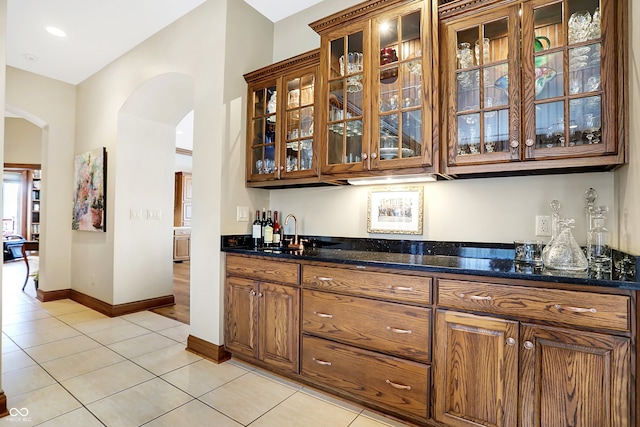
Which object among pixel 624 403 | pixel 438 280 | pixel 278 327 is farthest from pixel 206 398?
pixel 624 403

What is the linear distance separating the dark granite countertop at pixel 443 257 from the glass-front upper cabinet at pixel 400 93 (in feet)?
2.04

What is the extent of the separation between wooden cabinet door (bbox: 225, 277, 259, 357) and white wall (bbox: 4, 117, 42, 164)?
7.19 meters

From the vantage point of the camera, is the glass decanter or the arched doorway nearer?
the glass decanter

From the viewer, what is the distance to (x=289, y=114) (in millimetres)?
2551

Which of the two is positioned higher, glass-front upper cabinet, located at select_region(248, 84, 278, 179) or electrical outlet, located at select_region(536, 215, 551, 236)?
glass-front upper cabinet, located at select_region(248, 84, 278, 179)

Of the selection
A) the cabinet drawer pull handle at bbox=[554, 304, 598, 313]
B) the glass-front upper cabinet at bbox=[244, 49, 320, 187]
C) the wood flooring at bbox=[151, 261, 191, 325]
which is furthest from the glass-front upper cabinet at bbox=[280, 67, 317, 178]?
the wood flooring at bbox=[151, 261, 191, 325]

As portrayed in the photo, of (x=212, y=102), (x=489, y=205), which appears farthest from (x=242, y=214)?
(x=489, y=205)

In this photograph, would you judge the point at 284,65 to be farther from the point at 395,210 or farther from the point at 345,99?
the point at 395,210

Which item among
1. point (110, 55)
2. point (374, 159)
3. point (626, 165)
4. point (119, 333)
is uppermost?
point (110, 55)

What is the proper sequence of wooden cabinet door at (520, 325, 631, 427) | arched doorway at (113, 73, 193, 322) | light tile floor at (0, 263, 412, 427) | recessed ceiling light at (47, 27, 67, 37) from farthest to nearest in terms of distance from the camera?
arched doorway at (113, 73, 193, 322) < recessed ceiling light at (47, 27, 67, 37) < light tile floor at (0, 263, 412, 427) < wooden cabinet door at (520, 325, 631, 427)

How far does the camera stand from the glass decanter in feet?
4.93

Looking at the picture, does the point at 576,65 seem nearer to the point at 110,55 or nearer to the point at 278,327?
the point at 278,327

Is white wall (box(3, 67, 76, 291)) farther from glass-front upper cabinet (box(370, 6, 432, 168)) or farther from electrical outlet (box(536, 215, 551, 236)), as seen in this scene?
electrical outlet (box(536, 215, 551, 236))

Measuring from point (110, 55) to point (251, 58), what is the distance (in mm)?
2141
